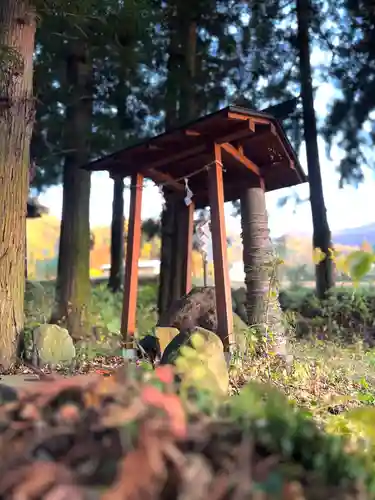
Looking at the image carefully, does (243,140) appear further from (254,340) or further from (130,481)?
(130,481)

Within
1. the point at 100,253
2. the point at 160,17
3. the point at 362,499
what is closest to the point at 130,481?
the point at 362,499

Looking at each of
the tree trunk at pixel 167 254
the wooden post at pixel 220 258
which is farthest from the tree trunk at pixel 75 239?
the wooden post at pixel 220 258

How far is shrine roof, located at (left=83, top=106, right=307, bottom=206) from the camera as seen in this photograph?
4875mm

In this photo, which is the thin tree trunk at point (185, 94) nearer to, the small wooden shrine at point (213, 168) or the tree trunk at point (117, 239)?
the small wooden shrine at point (213, 168)

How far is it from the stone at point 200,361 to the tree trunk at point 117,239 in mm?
10479

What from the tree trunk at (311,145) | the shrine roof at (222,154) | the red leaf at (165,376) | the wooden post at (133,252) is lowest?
the red leaf at (165,376)

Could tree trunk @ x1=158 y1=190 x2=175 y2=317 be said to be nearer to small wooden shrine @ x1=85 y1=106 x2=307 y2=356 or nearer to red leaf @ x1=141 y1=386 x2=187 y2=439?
small wooden shrine @ x1=85 y1=106 x2=307 y2=356

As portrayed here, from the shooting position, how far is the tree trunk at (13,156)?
484cm

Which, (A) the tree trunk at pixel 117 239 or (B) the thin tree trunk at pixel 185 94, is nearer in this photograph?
(B) the thin tree trunk at pixel 185 94

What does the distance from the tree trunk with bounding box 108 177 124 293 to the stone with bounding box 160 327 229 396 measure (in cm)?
1048

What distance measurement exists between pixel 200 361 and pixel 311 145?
878 centimetres

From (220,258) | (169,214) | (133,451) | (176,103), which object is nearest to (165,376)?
(133,451)

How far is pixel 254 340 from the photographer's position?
4.59 metres

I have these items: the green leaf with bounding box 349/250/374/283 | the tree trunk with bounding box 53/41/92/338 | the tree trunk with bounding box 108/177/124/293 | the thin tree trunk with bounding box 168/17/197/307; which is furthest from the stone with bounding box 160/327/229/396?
the tree trunk with bounding box 108/177/124/293
